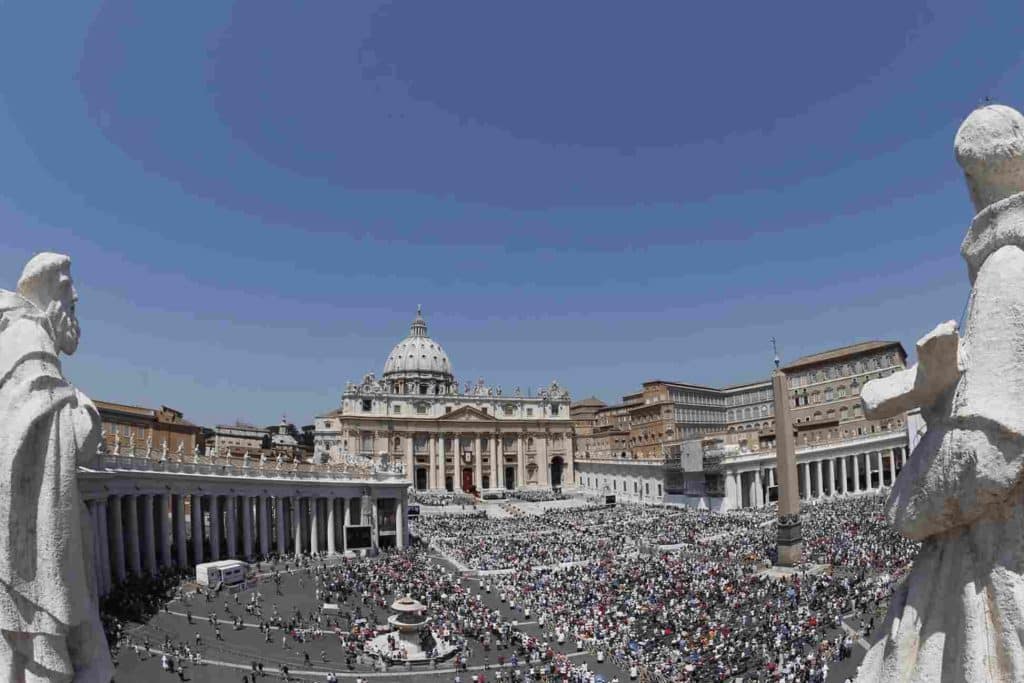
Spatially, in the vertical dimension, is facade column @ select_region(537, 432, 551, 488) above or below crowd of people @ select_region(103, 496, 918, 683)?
above

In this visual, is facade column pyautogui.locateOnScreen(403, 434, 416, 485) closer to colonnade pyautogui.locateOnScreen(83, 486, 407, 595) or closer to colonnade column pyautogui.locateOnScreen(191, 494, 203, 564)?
colonnade pyautogui.locateOnScreen(83, 486, 407, 595)

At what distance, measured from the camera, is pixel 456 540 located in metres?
47.4

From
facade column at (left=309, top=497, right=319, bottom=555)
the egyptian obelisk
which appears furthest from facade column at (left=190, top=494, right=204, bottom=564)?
the egyptian obelisk

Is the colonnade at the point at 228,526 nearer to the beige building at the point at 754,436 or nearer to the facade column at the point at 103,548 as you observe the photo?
the facade column at the point at 103,548

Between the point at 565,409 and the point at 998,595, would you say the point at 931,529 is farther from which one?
the point at 565,409

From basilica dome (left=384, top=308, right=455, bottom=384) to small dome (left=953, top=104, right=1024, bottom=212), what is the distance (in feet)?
419

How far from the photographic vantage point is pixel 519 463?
4094 inches

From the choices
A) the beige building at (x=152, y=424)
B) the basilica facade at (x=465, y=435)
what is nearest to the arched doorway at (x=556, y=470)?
the basilica facade at (x=465, y=435)

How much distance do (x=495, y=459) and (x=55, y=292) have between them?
3876 inches

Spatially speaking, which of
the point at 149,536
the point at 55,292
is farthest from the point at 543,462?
the point at 55,292

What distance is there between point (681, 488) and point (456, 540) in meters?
27.2

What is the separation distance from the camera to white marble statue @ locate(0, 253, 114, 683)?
479 cm

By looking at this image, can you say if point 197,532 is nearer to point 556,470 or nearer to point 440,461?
point 440,461

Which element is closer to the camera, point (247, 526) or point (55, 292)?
point (55, 292)
